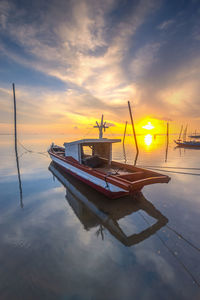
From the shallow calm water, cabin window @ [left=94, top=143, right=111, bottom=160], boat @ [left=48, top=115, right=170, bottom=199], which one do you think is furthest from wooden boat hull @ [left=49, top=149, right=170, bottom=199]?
cabin window @ [left=94, top=143, right=111, bottom=160]

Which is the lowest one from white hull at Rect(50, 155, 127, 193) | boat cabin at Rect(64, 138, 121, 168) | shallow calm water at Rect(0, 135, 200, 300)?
shallow calm water at Rect(0, 135, 200, 300)

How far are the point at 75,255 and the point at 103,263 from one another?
3.06ft

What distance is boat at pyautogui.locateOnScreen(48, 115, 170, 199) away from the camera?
6449 mm

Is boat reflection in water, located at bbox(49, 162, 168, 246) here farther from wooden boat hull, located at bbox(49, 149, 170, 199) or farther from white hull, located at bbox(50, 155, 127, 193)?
white hull, located at bbox(50, 155, 127, 193)

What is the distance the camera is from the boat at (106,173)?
21.2 ft

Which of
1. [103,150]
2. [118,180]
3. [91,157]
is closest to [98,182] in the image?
[118,180]

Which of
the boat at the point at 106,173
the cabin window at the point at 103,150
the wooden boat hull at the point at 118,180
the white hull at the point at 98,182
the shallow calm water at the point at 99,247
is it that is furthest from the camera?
the cabin window at the point at 103,150

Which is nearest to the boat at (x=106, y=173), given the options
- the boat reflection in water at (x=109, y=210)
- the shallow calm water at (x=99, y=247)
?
the boat reflection in water at (x=109, y=210)

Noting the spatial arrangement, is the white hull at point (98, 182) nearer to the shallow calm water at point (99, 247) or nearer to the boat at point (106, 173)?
the boat at point (106, 173)

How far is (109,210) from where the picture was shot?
21.6ft

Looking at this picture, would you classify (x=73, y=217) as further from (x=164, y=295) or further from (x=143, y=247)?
(x=164, y=295)

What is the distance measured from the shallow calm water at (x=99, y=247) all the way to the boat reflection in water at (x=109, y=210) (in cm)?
4

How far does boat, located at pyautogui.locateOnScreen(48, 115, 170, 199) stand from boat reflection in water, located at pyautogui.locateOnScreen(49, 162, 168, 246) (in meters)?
0.56

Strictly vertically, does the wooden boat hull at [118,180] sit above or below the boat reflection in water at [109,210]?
above
